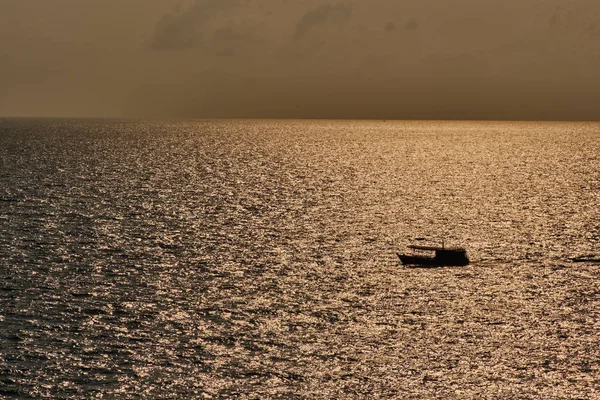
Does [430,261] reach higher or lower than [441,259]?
lower

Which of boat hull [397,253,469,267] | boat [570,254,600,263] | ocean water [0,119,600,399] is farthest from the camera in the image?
boat [570,254,600,263]

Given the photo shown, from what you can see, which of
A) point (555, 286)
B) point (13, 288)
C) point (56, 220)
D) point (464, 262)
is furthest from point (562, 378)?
point (56, 220)

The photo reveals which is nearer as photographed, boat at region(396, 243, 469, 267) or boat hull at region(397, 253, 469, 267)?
boat hull at region(397, 253, 469, 267)

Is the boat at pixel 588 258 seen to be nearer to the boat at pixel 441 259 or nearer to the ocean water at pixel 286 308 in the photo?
the ocean water at pixel 286 308

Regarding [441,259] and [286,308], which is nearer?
[286,308]

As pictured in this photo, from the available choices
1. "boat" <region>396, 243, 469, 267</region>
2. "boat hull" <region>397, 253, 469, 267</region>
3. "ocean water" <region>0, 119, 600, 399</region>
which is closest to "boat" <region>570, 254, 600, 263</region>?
"ocean water" <region>0, 119, 600, 399</region>

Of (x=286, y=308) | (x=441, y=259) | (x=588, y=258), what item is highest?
(x=441, y=259)

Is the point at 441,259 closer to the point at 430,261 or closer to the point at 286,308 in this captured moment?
the point at 430,261

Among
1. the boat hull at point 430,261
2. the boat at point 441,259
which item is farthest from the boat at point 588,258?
the boat hull at point 430,261

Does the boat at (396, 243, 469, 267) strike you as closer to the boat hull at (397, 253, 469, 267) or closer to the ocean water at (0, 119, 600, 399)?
the boat hull at (397, 253, 469, 267)

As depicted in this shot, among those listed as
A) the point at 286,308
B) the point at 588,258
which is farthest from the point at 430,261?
the point at 286,308

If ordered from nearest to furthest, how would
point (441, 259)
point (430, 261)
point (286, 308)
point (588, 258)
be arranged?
point (286, 308)
point (430, 261)
point (441, 259)
point (588, 258)

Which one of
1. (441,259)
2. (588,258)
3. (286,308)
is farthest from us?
(588,258)

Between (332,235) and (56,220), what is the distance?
44.0 m
